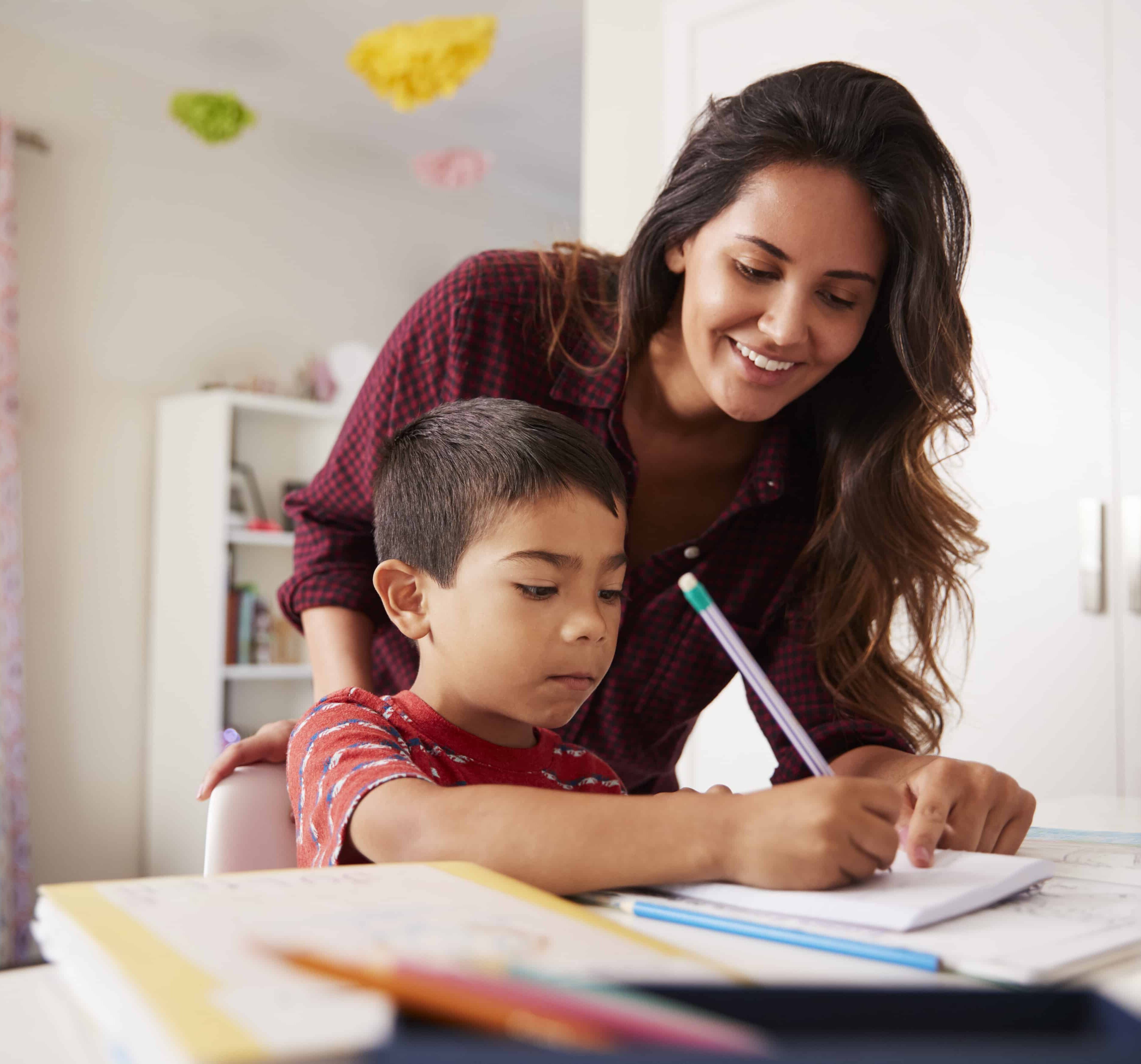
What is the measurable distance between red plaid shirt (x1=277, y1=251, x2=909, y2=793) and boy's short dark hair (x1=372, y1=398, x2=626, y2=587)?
18 cm

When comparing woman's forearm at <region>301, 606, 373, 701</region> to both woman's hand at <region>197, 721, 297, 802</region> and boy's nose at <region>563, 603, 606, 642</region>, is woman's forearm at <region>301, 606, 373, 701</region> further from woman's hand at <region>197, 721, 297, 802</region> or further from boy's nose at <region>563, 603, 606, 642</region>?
boy's nose at <region>563, 603, 606, 642</region>

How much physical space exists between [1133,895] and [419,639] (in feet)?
1.87

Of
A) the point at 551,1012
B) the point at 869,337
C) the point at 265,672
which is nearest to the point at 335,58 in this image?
the point at 265,672

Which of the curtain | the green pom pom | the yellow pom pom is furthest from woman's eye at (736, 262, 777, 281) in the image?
the curtain

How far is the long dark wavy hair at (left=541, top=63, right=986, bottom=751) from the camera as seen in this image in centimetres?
113

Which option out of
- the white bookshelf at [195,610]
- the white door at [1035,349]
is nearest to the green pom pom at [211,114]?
the white bookshelf at [195,610]

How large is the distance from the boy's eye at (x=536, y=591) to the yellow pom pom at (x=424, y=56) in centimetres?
202

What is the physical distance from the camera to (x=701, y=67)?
2701 millimetres

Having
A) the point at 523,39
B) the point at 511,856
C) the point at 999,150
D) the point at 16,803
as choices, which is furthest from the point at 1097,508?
the point at 16,803

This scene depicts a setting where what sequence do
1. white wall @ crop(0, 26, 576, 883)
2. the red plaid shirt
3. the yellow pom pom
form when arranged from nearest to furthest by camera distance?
the red plaid shirt → the yellow pom pom → white wall @ crop(0, 26, 576, 883)

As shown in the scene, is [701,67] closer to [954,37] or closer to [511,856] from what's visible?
[954,37]

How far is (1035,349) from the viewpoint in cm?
227

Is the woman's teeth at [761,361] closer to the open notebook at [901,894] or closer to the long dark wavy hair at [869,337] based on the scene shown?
the long dark wavy hair at [869,337]

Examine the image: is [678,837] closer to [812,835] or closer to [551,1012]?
[812,835]
